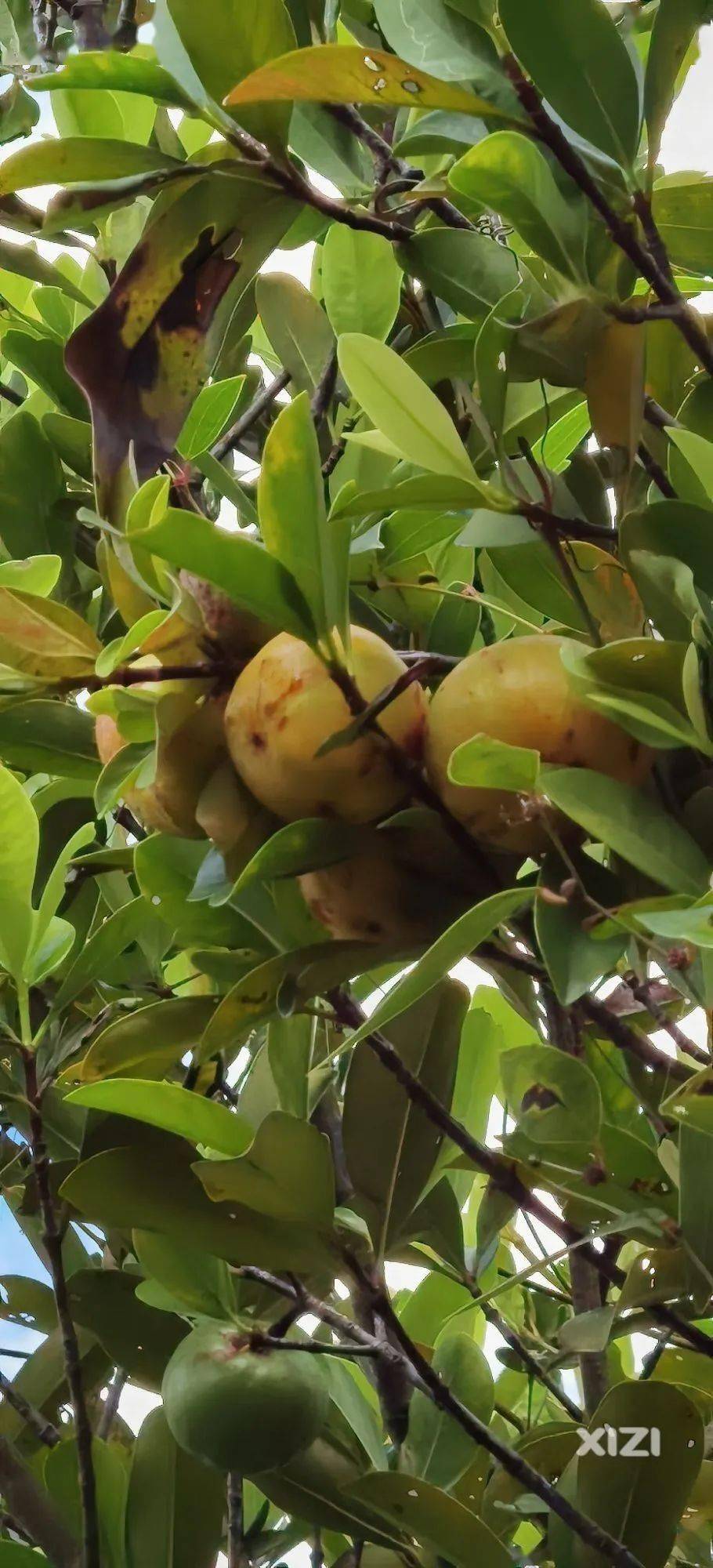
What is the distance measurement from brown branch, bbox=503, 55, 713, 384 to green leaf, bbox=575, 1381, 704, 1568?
0.45 metres

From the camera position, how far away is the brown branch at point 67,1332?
0.73m

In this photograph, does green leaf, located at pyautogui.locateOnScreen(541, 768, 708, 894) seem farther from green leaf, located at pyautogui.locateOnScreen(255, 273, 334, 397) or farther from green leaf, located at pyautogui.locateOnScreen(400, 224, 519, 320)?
green leaf, located at pyautogui.locateOnScreen(255, 273, 334, 397)

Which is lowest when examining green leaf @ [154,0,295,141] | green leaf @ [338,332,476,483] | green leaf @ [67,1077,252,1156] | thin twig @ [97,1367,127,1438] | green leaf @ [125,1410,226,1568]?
thin twig @ [97,1367,127,1438]

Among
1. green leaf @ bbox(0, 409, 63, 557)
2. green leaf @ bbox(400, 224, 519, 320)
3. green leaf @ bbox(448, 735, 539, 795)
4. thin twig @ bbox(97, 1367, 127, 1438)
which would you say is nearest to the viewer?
green leaf @ bbox(448, 735, 539, 795)

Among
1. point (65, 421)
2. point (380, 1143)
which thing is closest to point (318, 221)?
point (65, 421)

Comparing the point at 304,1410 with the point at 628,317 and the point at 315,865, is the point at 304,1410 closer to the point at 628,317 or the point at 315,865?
the point at 315,865

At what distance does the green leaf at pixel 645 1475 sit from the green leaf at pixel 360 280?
0.53 m

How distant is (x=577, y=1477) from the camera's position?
657mm

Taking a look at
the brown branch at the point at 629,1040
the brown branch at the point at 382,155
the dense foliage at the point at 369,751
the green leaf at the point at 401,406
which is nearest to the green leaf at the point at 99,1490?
the dense foliage at the point at 369,751

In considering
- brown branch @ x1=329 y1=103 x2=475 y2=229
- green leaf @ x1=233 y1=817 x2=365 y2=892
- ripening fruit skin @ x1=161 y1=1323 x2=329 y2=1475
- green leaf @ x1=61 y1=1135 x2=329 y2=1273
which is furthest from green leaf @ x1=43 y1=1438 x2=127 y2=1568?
brown branch @ x1=329 y1=103 x2=475 y2=229

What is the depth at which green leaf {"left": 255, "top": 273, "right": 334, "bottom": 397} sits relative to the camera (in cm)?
72

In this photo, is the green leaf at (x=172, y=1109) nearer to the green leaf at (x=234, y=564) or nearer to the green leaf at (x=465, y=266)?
the green leaf at (x=234, y=564)

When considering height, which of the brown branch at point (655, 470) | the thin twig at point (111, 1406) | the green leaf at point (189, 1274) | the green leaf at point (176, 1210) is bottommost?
the thin twig at point (111, 1406)

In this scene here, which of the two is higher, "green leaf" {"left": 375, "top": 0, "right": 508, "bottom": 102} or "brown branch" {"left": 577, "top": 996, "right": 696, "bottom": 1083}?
"green leaf" {"left": 375, "top": 0, "right": 508, "bottom": 102}
